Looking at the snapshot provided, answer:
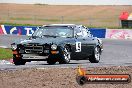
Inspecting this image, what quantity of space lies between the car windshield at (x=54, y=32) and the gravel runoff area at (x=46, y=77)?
3488 millimetres

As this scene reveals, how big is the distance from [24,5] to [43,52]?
50.2 meters

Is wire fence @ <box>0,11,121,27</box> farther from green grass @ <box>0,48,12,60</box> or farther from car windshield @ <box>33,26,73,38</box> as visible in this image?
car windshield @ <box>33,26,73,38</box>

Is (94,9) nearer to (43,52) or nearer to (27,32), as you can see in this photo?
(27,32)

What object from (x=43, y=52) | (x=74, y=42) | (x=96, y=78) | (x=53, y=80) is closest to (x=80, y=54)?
(x=74, y=42)

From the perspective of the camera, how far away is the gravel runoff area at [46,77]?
11.9 meters

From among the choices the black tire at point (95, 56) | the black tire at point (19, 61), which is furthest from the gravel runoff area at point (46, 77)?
the black tire at point (95, 56)

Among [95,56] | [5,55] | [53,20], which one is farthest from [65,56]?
[53,20]

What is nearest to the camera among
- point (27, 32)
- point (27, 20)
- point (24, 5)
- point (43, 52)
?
point (43, 52)

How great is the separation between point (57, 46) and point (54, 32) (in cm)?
110

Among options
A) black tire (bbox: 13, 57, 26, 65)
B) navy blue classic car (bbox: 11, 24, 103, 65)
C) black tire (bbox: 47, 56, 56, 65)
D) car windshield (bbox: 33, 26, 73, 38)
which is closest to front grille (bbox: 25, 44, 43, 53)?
navy blue classic car (bbox: 11, 24, 103, 65)

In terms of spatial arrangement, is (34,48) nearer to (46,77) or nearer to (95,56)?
(95,56)

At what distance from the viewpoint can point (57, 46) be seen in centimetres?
1742

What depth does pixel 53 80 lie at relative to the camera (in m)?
12.6

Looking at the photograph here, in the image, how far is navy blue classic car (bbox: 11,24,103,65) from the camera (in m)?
17.4
